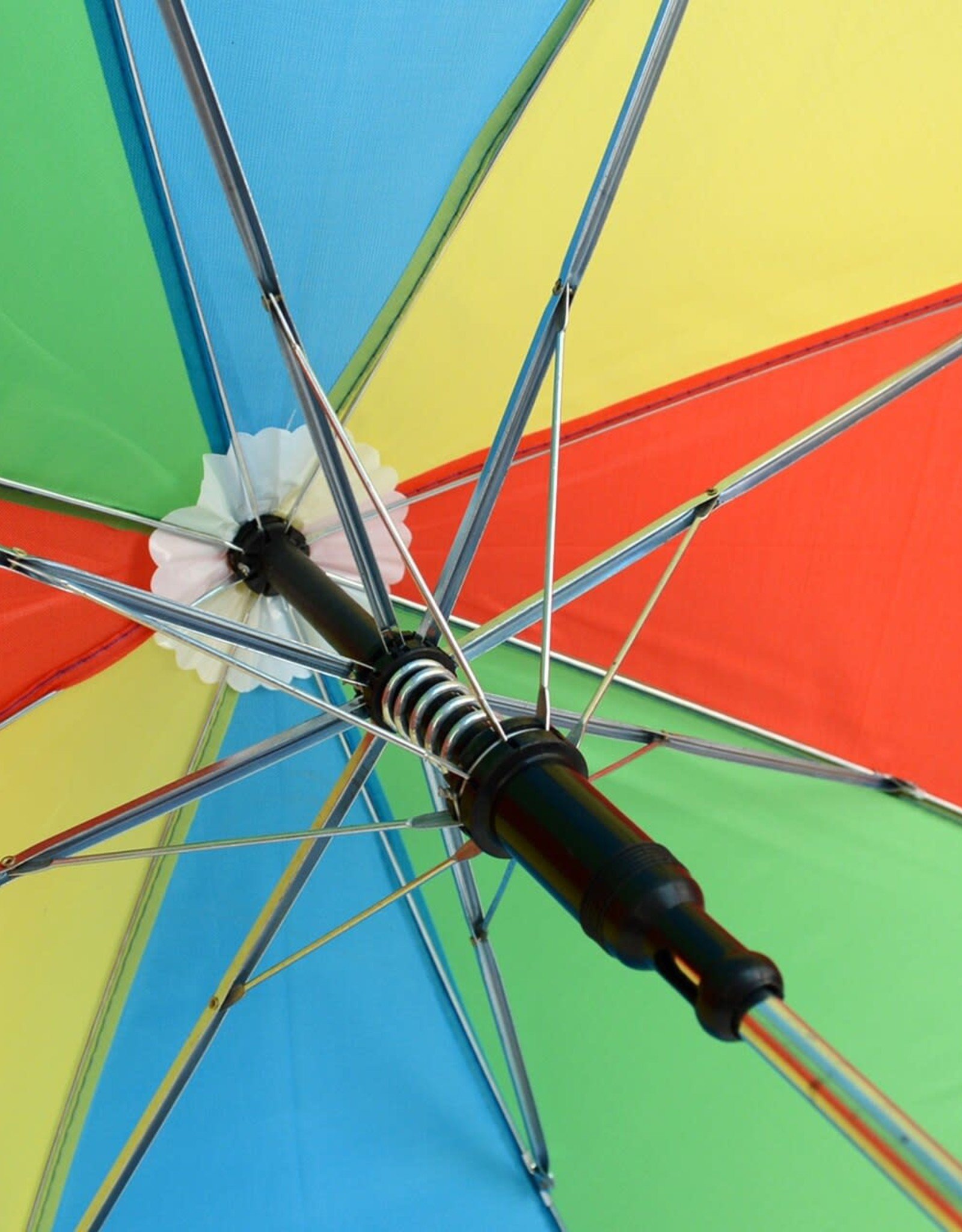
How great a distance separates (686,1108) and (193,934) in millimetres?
908

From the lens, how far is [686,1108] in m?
1.83

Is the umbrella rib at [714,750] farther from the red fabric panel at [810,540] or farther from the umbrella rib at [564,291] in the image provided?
the umbrella rib at [564,291]

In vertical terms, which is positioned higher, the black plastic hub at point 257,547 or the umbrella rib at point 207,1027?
the black plastic hub at point 257,547

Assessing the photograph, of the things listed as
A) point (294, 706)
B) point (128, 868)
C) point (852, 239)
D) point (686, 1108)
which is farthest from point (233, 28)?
point (686, 1108)

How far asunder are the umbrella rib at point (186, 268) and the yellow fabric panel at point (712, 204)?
9.5 inches

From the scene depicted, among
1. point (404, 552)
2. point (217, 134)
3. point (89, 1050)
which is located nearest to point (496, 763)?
point (404, 552)

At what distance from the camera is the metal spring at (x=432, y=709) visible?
136 cm

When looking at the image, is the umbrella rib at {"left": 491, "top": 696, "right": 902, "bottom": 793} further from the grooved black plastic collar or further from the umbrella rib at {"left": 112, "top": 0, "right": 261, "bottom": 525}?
the umbrella rib at {"left": 112, "top": 0, "right": 261, "bottom": 525}

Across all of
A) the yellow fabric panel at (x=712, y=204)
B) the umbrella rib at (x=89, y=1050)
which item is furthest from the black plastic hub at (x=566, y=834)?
the yellow fabric panel at (x=712, y=204)

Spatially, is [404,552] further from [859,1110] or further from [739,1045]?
[739,1045]

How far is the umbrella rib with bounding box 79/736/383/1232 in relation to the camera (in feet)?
5.09

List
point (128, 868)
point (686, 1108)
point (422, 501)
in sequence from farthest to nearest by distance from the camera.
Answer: point (422, 501)
point (128, 868)
point (686, 1108)

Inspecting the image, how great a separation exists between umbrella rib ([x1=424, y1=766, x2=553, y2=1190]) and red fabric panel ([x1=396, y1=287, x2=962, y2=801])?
498mm

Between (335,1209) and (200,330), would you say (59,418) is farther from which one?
(335,1209)
